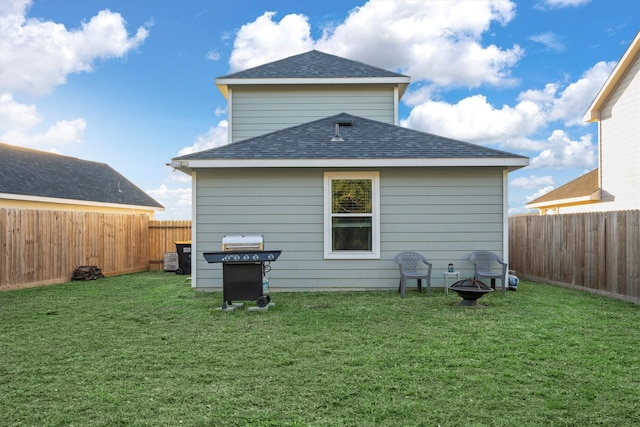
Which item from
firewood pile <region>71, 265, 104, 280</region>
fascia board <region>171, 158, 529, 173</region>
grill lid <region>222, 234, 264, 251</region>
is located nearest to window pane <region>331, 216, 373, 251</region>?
fascia board <region>171, 158, 529, 173</region>

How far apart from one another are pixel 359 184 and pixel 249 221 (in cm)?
236

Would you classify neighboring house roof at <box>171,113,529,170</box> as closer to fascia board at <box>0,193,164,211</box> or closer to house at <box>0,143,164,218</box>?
fascia board at <box>0,193,164,211</box>

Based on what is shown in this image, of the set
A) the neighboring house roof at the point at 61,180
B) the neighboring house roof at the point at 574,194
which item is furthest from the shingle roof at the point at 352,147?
the neighboring house roof at the point at 61,180

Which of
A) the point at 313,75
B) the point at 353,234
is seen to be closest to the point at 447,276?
the point at 353,234

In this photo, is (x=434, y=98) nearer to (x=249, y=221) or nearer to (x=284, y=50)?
(x=284, y=50)

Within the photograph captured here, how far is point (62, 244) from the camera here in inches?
444

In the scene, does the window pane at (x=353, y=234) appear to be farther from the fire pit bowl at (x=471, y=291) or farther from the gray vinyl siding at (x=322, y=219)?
the fire pit bowl at (x=471, y=291)

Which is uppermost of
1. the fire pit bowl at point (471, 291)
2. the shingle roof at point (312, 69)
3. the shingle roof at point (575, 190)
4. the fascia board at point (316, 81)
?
the shingle roof at point (312, 69)

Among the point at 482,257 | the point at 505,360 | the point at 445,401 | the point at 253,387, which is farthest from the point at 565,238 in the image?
the point at 253,387

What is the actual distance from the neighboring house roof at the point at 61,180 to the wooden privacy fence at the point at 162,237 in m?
2.88

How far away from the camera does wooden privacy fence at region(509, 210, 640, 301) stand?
25.5ft

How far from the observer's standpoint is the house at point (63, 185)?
13078 mm

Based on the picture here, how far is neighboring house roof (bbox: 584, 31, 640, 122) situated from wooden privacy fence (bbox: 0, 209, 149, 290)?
15411mm

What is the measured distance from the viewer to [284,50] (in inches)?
566
